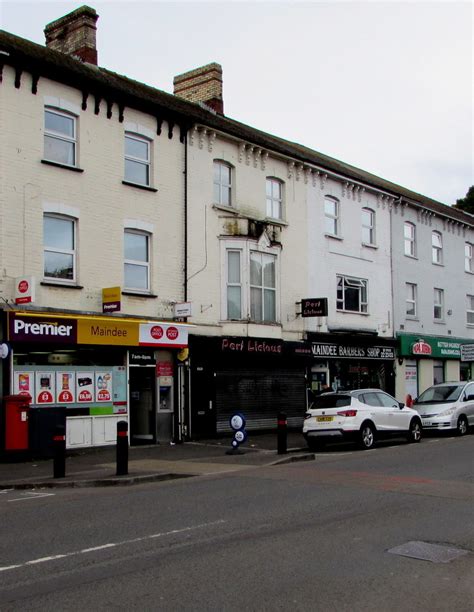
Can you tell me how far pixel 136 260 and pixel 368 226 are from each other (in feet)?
40.4

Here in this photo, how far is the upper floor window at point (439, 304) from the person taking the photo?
33.5 metres

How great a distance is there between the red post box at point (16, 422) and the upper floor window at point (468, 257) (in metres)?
25.7

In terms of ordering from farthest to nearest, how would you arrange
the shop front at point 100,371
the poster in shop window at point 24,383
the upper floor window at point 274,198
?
the upper floor window at point 274,198, the shop front at point 100,371, the poster in shop window at point 24,383

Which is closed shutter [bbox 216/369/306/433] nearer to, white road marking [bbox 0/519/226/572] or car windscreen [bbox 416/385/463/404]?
car windscreen [bbox 416/385/463/404]

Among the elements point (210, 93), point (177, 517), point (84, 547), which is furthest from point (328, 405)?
point (210, 93)

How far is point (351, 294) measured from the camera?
28.3 meters

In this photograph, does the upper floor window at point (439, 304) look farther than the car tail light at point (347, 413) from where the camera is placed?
Yes

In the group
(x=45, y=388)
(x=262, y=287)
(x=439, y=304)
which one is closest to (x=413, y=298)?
(x=439, y=304)

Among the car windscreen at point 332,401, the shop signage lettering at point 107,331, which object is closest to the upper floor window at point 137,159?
the shop signage lettering at point 107,331

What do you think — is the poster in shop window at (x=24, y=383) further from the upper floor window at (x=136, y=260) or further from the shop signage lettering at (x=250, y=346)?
the shop signage lettering at (x=250, y=346)

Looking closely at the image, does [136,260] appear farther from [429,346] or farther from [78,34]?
[429,346]

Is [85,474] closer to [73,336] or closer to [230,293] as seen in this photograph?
[73,336]

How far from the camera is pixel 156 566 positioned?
22.8 ft

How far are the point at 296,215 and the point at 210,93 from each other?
5.90 m
